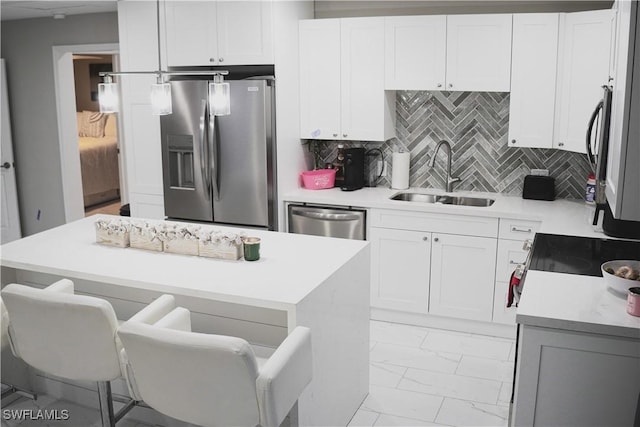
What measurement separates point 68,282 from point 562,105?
3.17m

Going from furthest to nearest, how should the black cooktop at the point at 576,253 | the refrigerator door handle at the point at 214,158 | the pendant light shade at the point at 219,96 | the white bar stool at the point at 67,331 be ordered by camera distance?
the refrigerator door handle at the point at 214,158 → the pendant light shade at the point at 219,96 → the black cooktop at the point at 576,253 → the white bar stool at the point at 67,331

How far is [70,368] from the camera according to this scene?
256cm

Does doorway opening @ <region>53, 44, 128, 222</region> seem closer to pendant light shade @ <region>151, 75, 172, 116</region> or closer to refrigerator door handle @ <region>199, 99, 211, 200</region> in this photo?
refrigerator door handle @ <region>199, 99, 211, 200</region>

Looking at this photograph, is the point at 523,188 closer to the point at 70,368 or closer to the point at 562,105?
the point at 562,105

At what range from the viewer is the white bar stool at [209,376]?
2.09 m

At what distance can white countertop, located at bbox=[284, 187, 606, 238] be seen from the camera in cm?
370

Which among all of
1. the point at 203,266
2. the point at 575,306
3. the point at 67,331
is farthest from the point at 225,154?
the point at 575,306

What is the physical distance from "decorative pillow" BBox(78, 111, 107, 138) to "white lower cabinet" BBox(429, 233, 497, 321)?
6.27 meters

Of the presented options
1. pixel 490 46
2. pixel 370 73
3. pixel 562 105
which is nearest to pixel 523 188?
pixel 562 105

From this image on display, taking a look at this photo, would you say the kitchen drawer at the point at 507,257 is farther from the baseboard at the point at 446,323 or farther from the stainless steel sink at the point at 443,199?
the stainless steel sink at the point at 443,199

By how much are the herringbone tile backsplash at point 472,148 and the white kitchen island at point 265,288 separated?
1.89 metres

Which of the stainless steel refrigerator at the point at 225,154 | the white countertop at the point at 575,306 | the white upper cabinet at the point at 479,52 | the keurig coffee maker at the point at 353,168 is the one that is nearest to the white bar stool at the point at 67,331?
the white countertop at the point at 575,306

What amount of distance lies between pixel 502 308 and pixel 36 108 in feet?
15.4

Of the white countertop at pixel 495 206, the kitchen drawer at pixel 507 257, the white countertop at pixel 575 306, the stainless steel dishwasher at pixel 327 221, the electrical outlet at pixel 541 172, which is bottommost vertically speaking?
the kitchen drawer at pixel 507 257
